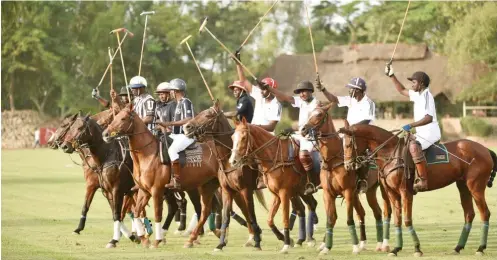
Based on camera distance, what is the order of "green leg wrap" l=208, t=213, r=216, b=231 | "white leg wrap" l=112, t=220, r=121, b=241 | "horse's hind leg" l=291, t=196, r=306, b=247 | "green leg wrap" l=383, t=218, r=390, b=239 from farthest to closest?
"green leg wrap" l=208, t=213, r=216, b=231, "white leg wrap" l=112, t=220, r=121, b=241, "horse's hind leg" l=291, t=196, r=306, b=247, "green leg wrap" l=383, t=218, r=390, b=239

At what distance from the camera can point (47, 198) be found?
2725 cm

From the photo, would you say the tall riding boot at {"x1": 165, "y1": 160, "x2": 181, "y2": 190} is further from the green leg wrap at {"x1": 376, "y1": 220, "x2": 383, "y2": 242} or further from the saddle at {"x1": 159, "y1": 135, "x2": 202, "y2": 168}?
the green leg wrap at {"x1": 376, "y1": 220, "x2": 383, "y2": 242}

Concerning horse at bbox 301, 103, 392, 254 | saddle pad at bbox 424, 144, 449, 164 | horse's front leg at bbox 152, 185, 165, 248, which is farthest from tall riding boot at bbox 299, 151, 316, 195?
horse's front leg at bbox 152, 185, 165, 248

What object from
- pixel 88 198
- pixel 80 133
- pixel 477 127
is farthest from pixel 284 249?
pixel 477 127

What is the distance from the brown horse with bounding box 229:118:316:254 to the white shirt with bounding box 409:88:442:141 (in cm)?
194

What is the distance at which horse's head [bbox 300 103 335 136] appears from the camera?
14906 mm

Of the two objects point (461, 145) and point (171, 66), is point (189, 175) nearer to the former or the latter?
point (461, 145)

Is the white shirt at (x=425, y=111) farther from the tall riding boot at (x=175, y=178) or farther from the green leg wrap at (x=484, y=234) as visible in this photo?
the tall riding boot at (x=175, y=178)

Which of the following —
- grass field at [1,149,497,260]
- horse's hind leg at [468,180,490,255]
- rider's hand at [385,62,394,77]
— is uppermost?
rider's hand at [385,62,394,77]

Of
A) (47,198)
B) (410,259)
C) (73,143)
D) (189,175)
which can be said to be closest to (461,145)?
(410,259)

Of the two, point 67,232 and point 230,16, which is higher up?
point 230,16

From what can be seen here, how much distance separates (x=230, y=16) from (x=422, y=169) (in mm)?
63621

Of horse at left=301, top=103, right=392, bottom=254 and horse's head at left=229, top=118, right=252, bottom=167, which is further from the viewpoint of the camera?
horse's head at left=229, top=118, right=252, bottom=167

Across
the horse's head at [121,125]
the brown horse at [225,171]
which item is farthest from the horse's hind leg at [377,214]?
the horse's head at [121,125]
